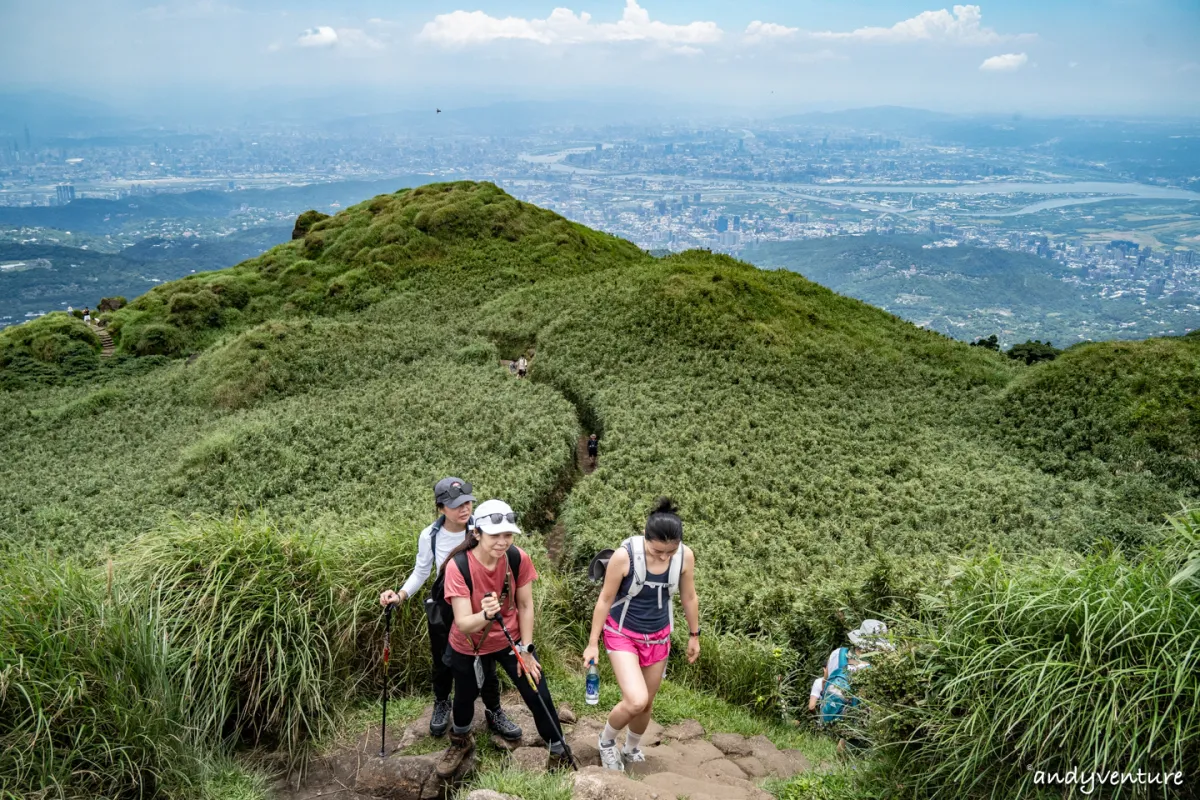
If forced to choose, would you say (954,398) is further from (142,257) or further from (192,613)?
(142,257)

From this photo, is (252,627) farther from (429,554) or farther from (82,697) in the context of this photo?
(429,554)

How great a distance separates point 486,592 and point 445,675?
111 centimetres

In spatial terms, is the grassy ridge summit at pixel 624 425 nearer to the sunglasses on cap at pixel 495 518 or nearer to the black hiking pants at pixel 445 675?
the black hiking pants at pixel 445 675

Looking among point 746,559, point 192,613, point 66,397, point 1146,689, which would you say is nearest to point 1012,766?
point 1146,689

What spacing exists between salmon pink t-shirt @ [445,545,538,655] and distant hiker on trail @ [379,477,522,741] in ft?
0.82

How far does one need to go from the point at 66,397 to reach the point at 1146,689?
3234 cm

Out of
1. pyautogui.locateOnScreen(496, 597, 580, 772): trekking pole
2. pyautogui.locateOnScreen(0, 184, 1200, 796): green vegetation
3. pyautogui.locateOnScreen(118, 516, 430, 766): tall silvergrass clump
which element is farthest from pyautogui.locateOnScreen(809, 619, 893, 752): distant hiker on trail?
pyautogui.locateOnScreen(118, 516, 430, 766): tall silvergrass clump

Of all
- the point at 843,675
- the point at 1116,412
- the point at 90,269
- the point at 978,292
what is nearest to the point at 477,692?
the point at 843,675

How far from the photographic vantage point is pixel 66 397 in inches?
1044

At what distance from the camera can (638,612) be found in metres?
5.14

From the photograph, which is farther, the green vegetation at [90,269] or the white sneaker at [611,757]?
the green vegetation at [90,269]

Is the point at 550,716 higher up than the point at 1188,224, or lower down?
lower down

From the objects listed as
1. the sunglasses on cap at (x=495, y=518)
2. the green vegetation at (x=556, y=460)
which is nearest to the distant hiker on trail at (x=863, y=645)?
the green vegetation at (x=556, y=460)

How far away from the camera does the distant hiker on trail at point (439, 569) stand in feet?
17.6
